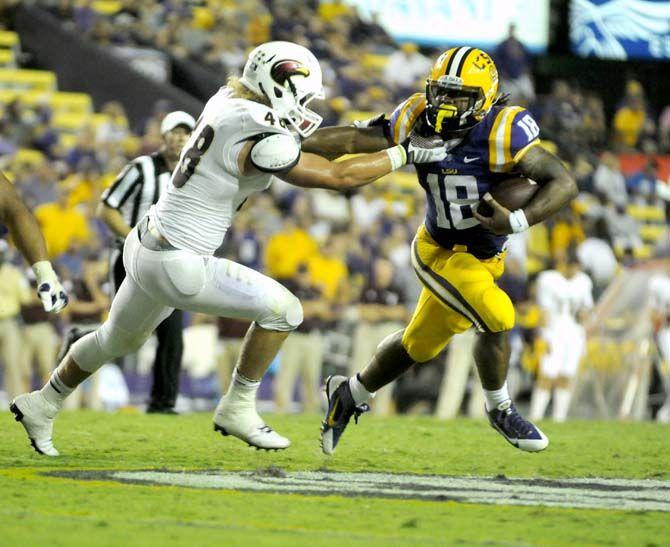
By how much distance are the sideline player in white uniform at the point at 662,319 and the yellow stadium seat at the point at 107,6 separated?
642 centimetres

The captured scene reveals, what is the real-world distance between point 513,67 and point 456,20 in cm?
163

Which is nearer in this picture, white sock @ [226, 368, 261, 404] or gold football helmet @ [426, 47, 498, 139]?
white sock @ [226, 368, 261, 404]

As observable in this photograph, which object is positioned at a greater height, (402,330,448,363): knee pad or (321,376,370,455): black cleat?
(402,330,448,363): knee pad

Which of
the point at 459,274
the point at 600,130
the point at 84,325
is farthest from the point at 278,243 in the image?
the point at 600,130

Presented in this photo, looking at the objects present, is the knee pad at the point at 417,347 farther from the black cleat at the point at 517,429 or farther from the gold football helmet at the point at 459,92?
the gold football helmet at the point at 459,92

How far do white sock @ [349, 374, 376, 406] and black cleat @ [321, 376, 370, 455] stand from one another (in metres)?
0.02

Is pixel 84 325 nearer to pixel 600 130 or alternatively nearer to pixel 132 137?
pixel 132 137

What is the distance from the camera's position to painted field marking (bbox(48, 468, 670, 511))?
476cm


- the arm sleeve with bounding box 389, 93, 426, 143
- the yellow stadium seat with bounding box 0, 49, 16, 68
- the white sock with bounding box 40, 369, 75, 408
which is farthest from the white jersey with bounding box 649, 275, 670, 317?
the white sock with bounding box 40, 369, 75, 408

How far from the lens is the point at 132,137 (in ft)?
43.3

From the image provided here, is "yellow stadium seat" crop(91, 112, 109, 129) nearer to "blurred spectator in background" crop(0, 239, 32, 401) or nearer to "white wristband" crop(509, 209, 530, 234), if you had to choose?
"blurred spectator in background" crop(0, 239, 32, 401)

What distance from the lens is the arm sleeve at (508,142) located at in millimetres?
5773

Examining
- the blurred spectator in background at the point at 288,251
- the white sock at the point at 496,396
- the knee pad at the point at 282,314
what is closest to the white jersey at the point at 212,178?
the knee pad at the point at 282,314

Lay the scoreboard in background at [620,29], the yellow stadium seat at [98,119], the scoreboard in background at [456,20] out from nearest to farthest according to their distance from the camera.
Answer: the yellow stadium seat at [98,119] < the scoreboard in background at [456,20] < the scoreboard in background at [620,29]
